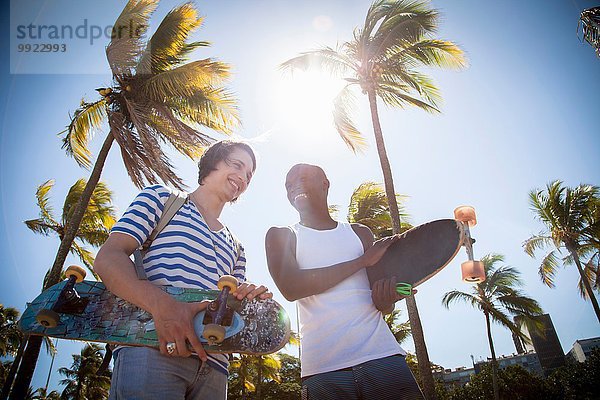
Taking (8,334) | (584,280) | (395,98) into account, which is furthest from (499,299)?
(8,334)

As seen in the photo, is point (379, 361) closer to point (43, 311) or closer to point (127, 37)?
point (43, 311)

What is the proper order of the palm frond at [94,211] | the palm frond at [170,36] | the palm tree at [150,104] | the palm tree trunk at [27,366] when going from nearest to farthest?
the palm tree trunk at [27,366] < the palm tree at [150,104] < the palm frond at [170,36] < the palm frond at [94,211]

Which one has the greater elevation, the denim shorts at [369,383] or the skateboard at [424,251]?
the skateboard at [424,251]

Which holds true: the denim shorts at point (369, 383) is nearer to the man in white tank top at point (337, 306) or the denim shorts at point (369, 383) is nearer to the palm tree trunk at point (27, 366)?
the man in white tank top at point (337, 306)

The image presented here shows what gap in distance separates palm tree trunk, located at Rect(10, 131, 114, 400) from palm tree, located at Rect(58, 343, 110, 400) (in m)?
34.0

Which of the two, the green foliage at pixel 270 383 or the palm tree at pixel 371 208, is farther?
the green foliage at pixel 270 383

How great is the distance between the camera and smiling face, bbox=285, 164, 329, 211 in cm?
239

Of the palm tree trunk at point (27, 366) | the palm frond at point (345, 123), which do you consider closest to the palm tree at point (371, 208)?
the palm frond at point (345, 123)

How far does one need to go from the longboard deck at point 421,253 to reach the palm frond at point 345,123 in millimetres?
9791

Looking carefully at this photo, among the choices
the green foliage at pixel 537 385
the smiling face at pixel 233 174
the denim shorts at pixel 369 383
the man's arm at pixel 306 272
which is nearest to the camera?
the denim shorts at pixel 369 383

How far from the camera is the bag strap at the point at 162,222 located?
1.47 metres

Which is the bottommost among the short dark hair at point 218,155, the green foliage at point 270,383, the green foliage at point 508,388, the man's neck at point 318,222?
the green foliage at point 508,388

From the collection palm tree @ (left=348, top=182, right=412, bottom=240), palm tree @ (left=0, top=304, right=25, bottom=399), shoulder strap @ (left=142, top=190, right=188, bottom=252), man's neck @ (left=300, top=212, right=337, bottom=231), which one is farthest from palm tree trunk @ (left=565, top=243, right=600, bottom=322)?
palm tree @ (left=0, top=304, right=25, bottom=399)

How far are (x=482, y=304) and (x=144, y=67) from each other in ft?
72.0
